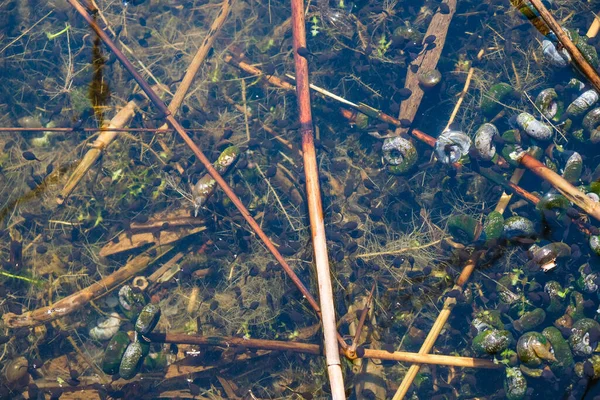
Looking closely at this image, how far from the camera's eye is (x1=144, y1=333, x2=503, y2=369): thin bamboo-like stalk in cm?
500

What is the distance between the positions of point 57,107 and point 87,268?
2424 millimetres

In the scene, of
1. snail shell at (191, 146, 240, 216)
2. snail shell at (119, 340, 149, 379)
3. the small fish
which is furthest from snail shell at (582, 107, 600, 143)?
the small fish

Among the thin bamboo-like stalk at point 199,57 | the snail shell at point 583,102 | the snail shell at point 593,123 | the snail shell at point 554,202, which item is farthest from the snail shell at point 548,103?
the thin bamboo-like stalk at point 199,57

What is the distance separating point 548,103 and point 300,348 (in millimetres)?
4031

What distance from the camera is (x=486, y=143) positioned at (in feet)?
17.5

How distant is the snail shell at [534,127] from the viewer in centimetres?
511

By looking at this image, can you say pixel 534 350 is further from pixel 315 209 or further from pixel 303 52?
pixel 303 52

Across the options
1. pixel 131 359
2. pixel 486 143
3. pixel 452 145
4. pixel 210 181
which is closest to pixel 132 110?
pixel 210 181

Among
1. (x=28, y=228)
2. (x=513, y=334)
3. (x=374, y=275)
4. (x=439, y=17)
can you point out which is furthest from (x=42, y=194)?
(x=513, y=334)

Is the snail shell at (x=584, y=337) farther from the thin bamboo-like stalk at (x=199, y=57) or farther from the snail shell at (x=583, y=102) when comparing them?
the thin bamboo-like stalk at (x=199, y=57)

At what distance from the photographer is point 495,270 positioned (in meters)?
5.31

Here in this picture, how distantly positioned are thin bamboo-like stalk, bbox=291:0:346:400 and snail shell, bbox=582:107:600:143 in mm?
3042

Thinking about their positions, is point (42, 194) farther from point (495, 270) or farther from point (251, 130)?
point (495, 270)

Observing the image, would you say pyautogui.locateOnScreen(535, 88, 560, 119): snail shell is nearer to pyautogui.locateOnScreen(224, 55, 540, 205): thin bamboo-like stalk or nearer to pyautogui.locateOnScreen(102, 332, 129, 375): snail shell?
pyautogui.locateOnScreen(224, 55, 540, 205): thin bamboo-like stalk
